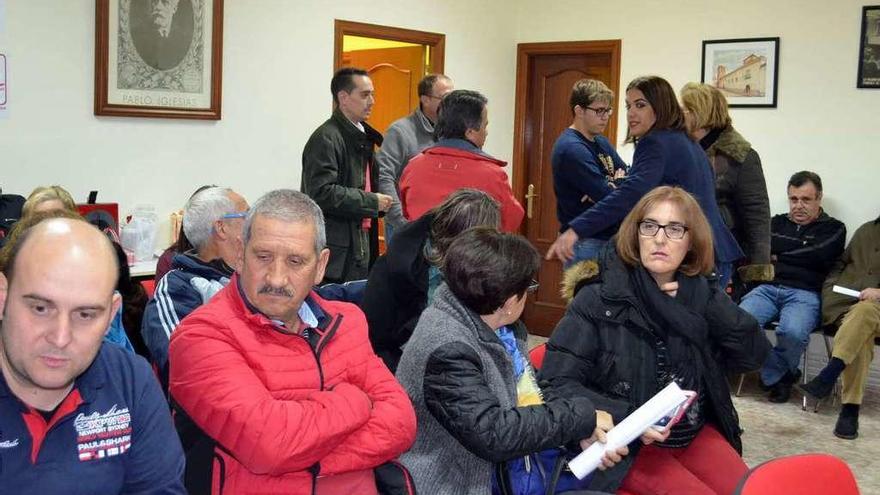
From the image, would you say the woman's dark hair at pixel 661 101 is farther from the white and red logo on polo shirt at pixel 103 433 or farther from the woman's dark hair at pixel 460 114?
the white and red logo on polo shirt at pixel 103 433

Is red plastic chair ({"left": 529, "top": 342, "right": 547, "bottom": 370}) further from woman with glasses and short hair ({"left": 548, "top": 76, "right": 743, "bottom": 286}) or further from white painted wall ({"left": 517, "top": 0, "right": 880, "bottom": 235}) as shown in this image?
white painted wall ({"left": 517, "top": 0, "right": 880, "bottom": 235})

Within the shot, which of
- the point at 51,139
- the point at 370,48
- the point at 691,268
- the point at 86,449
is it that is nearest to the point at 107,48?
the point at 51,139

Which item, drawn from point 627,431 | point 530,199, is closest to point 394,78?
point 530,199

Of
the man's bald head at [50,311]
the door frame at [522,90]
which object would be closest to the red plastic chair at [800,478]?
the man's bald head at [50,311]

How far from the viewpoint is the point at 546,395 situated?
247cm

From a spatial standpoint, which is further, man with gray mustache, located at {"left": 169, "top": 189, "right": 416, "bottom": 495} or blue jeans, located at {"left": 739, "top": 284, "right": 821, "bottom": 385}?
blue jeans, located at {"left": 739, "top": 284, "right": 821, "bottom": 385}

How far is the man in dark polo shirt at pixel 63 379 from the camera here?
1481mm

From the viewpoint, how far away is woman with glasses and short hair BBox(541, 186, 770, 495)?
259 cm

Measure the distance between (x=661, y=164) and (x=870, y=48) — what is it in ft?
8.06

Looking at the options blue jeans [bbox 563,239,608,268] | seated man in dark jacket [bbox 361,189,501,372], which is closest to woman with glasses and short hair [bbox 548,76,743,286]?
blue jeans [bbox 563,239,608,268]

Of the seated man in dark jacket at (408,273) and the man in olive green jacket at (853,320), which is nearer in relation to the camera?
the seated man in dark jacket at (408,273)

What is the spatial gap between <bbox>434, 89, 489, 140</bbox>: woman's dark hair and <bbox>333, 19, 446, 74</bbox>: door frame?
6.35 ft

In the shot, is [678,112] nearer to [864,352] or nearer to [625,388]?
[625,388]

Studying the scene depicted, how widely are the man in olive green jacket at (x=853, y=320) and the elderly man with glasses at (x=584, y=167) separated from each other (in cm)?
165
